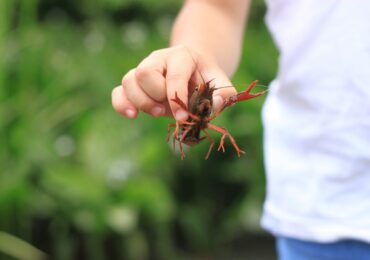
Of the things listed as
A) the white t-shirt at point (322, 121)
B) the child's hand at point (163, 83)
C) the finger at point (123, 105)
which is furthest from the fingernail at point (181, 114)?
the white t-shirt at point (322, 121)

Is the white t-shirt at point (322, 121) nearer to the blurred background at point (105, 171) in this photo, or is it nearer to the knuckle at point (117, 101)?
the knuckle at point (117, 101)

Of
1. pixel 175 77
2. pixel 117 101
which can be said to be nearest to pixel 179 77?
pixel 175 77

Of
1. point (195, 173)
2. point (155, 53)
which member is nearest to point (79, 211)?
point (195, 173)

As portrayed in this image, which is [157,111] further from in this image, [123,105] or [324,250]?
[324,250]

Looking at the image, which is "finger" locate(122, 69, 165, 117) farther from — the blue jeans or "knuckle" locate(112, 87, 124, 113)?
the blue jeans

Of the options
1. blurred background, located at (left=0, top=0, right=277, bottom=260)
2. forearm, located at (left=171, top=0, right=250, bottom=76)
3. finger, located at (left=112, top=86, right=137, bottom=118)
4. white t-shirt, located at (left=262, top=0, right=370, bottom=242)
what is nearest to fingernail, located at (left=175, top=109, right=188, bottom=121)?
finger, located at (left=112, top=86, right=137, bottom=118)

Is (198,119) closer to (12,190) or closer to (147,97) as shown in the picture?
(147,97)
